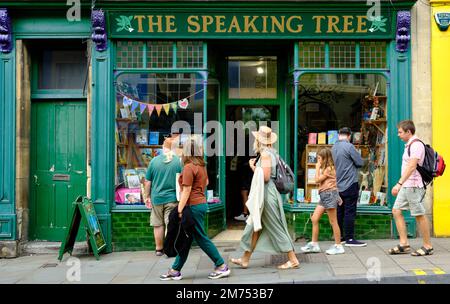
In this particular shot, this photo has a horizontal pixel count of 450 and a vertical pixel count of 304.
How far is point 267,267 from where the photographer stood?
7.60 m

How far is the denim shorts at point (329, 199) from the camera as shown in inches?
314

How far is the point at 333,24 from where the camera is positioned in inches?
365

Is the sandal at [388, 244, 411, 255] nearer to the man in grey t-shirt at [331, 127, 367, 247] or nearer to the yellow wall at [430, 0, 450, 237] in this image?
the man in grey t-shirt at [331, 127, 367, 247]

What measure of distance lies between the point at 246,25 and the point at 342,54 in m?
1.74

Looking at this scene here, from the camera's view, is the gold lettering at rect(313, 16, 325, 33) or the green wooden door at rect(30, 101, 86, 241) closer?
the gold lettering at rect(313, 16, 325, 33)

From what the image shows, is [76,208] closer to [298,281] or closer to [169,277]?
[169,277]

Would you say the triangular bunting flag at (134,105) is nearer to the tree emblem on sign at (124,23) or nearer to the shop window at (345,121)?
the tree emblem on sign at (124,23)

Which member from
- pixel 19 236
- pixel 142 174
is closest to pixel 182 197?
pixel 142 174

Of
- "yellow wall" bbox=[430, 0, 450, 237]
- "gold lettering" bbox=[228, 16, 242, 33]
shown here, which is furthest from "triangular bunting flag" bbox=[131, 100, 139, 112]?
"yellow wall" bbox=[430, 0, 450, 237]

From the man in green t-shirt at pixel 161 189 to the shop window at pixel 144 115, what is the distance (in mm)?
753

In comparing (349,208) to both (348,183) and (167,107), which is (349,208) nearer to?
(348,183)

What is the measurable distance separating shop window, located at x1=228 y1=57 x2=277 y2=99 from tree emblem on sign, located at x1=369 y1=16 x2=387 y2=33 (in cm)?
192

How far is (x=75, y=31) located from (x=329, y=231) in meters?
5.52

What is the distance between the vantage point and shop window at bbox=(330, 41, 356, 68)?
9414 millimetres
